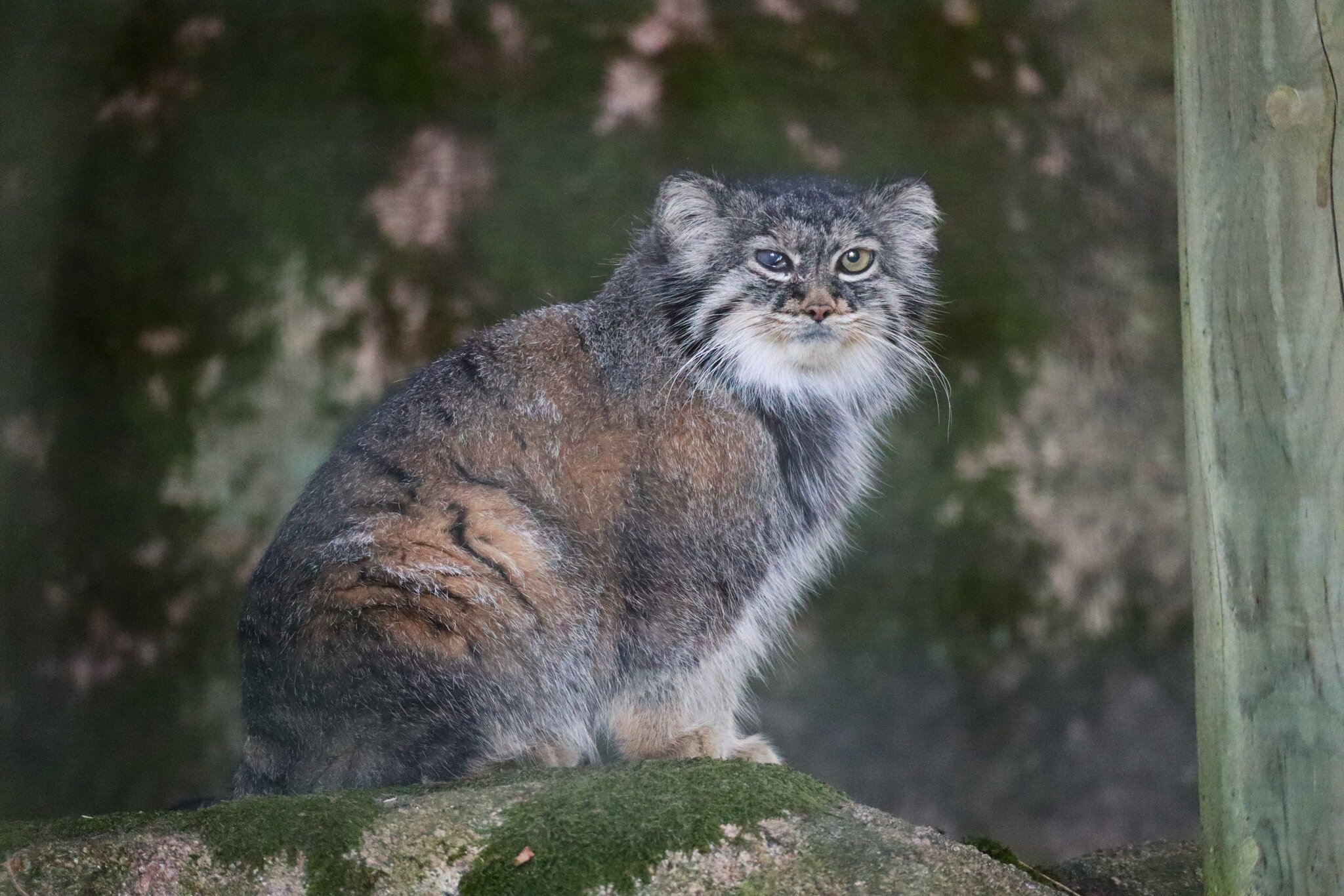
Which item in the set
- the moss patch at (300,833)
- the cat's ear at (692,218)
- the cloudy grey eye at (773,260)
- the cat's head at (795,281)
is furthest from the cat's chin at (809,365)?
the moss patch at (300,833)

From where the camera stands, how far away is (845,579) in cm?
482

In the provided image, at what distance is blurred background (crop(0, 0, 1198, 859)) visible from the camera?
14.8 ft

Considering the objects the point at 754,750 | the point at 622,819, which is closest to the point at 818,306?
the point at 754,750

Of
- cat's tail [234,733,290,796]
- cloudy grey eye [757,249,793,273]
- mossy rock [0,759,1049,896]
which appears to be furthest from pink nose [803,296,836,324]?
cat's tail [234,733,290,796]

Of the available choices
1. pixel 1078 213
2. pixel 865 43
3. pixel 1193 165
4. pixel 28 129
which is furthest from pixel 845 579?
pixel 28 129

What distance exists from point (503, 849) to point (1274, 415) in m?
1.60

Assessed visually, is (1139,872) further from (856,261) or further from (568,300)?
(568,300)

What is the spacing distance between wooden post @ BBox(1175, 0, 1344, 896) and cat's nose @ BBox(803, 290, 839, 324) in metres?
1.02

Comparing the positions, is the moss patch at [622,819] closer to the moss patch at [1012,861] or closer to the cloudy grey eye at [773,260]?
the moss patch at [1012,861]

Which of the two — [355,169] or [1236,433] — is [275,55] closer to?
[355,169]

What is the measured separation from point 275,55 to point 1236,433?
10.6 ft

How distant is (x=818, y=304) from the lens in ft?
11.5

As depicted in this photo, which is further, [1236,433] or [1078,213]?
[1078,213]

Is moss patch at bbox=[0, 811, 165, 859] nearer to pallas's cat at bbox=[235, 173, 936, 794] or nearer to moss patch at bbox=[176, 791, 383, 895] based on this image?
moss patch at bbox=[176, 791, 383, 895]
